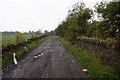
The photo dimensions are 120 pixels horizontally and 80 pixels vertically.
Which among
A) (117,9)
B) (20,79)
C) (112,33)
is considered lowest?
(20,79)

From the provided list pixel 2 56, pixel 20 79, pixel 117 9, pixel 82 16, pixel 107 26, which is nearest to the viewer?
pixel 20 79

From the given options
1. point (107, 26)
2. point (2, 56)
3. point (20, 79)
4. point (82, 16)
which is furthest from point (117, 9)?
point (82, 16)

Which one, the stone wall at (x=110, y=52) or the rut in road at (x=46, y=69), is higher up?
the stone wall at (x=110, y=52)

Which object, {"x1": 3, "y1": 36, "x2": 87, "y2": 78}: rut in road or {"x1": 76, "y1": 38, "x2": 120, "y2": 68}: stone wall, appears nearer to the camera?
{"x1": 3, "y1": 36, "x2": 87, "y2": 78}: rut in road

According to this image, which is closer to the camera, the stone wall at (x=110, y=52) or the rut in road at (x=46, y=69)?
the rut in road at (x=46, y=69)

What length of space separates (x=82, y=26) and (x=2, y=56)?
21768 millimetres

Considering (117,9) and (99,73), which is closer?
(99,73)

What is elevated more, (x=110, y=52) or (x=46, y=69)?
(x=110, y=52)

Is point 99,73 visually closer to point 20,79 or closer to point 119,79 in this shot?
point 119,79

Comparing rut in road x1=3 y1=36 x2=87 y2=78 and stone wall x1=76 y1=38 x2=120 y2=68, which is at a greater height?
stone wall x1=76 y1=38 x2=120 y2=68

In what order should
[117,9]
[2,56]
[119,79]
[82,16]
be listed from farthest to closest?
1. [82,16]
2. [2,56]
3. [117,9]
4. [119,79]

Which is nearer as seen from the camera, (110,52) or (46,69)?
(46,69)

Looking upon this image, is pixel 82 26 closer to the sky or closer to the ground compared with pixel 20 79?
closer to the sky

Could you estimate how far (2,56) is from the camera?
1561 centimetres
